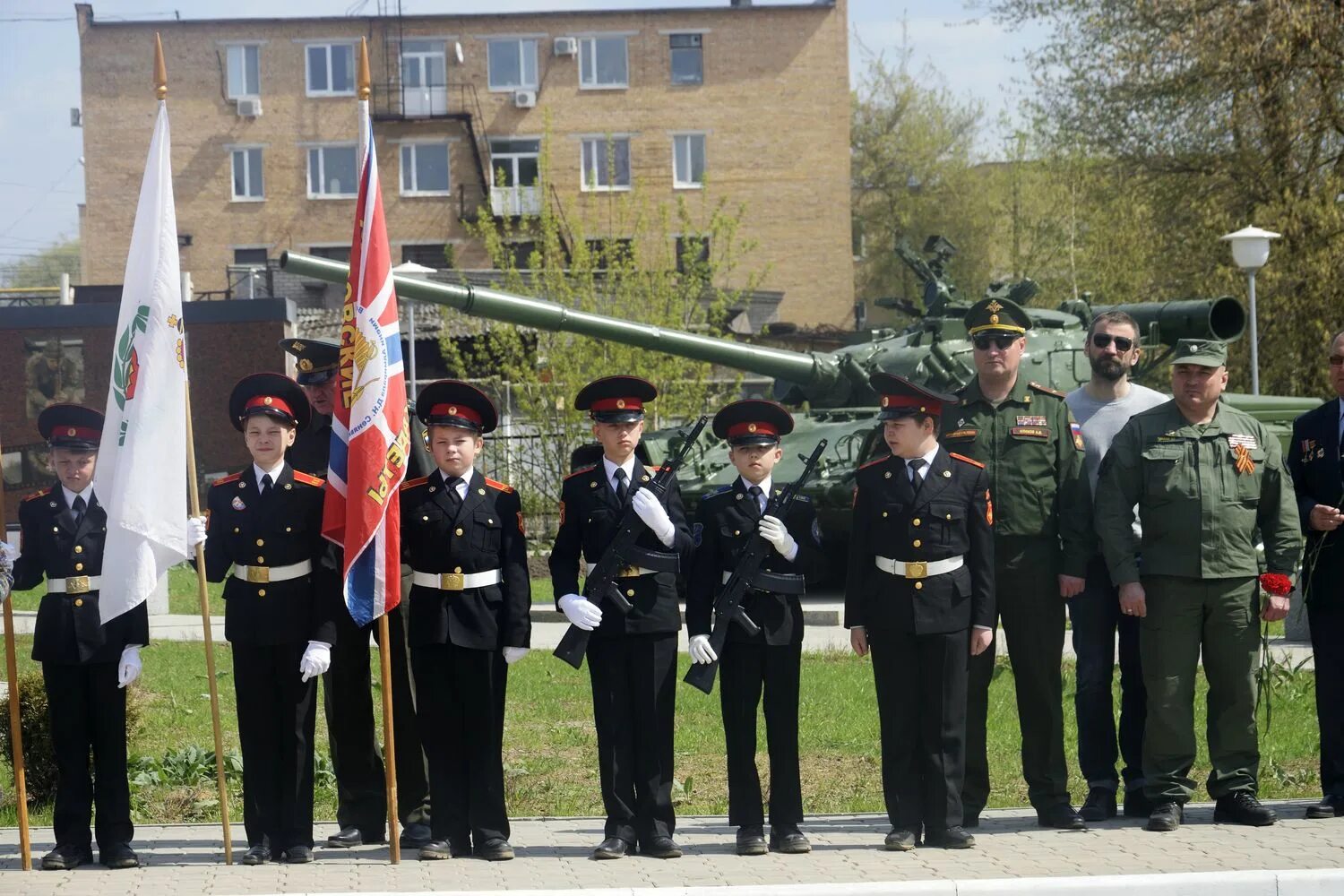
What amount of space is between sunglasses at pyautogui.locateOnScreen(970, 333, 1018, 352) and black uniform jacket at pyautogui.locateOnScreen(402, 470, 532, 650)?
2.14 metres

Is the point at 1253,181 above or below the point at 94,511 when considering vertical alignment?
above

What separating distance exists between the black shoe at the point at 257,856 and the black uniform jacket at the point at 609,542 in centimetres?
151

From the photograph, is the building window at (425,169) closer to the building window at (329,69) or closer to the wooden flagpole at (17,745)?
the building window at (329,69)

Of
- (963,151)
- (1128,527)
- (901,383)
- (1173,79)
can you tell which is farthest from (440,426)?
(963,151)

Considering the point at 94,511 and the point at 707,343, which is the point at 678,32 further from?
the point at 94,511

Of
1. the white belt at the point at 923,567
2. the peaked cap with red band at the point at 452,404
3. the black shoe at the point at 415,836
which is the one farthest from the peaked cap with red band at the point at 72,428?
the white belt at the point at 923,567

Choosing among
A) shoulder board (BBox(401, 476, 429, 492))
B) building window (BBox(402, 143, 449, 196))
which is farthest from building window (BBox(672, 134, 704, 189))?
shoulder board (BBox(401, 476, 429, 492))

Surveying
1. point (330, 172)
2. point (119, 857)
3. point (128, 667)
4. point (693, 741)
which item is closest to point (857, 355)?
point (693, 741)

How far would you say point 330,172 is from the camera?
44.9 meters

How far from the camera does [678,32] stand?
44594mm

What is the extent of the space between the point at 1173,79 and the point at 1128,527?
62.6ft

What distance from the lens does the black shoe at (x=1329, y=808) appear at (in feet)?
24.1

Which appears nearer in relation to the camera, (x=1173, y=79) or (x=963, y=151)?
(x=1173, y=79)

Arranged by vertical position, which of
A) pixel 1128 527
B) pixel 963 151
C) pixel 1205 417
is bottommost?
pixel 1128 527
